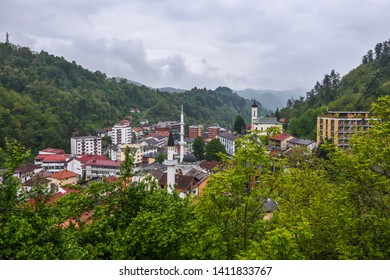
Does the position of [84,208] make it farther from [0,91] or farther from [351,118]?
[0,91]

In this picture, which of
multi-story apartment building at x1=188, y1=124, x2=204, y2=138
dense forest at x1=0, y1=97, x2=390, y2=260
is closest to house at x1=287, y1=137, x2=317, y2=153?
multi-story apartment building at x1=188, y1=124, x2=204, y2=138

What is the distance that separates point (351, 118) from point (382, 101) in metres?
31.8

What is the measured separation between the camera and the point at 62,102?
70.4 m

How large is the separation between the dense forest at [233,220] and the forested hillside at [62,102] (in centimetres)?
5055

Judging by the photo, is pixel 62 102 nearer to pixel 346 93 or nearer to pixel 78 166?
pixel 78 166

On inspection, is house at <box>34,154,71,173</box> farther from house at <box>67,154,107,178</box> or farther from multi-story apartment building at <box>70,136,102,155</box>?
multi-story apartment building at <box>70,136,102,155</box>

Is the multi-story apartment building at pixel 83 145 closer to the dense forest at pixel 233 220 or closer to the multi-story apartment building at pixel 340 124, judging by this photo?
the multi-story apartment building at pixel 340 124

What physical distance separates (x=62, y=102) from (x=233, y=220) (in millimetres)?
69905

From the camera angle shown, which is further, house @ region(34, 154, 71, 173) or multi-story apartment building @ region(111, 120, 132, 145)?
multi-story apartment building @ region(111, 120, 132, 145)

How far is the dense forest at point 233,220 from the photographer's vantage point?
607 centimetres

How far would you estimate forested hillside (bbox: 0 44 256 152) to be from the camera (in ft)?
188

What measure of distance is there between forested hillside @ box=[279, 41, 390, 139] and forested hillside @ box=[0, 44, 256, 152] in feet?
122

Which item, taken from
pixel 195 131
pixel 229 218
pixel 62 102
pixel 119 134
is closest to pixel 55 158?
pixel 119 134

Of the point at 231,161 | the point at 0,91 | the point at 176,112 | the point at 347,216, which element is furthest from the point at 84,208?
the point at 176,112
